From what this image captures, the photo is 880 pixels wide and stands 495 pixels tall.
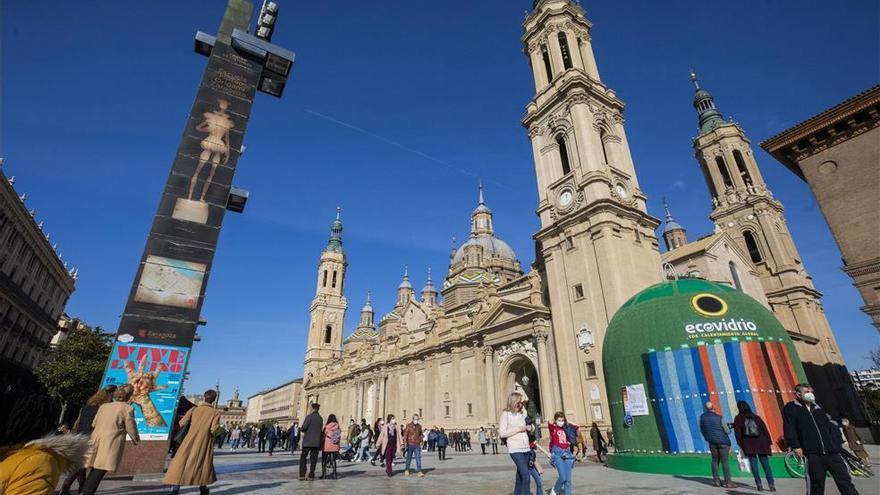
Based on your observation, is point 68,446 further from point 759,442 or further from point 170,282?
point 170,282

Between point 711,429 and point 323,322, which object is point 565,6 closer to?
point 711,429

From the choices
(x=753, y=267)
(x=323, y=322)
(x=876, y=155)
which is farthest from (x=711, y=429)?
(x=323, y=322)

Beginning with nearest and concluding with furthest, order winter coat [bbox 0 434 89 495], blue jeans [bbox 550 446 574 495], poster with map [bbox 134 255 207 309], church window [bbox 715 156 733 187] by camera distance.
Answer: winter coat [bbox 0 434 89 495] < blue jeans [bbox 550 446 574 495] < poster with map [bbox 134 255 207 309] < church window [bbox 715 156 733 187]

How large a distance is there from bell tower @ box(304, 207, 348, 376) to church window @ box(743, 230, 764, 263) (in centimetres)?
5507

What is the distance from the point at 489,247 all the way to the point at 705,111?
3082cm

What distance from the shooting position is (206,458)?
6.64m

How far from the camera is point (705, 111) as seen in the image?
5178cm

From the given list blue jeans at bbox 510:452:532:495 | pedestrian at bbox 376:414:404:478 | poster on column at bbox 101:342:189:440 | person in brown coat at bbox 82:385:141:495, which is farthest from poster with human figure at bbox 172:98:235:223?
blue jeans at bbox 510:452:532:495

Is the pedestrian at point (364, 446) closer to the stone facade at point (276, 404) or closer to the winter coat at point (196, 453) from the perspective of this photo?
the winter coat at point (196, 453)

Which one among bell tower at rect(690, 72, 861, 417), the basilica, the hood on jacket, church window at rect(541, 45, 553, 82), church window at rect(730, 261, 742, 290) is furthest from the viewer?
bell tower at rect(690, 72, 861, 417)

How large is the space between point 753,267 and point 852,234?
1144 inches

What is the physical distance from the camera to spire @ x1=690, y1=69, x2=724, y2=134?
49500 millimetres

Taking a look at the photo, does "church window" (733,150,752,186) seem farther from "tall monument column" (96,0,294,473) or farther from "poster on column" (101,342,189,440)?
"poster on column" (101,342,189,440)

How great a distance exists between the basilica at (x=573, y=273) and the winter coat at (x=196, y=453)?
1986 cm
